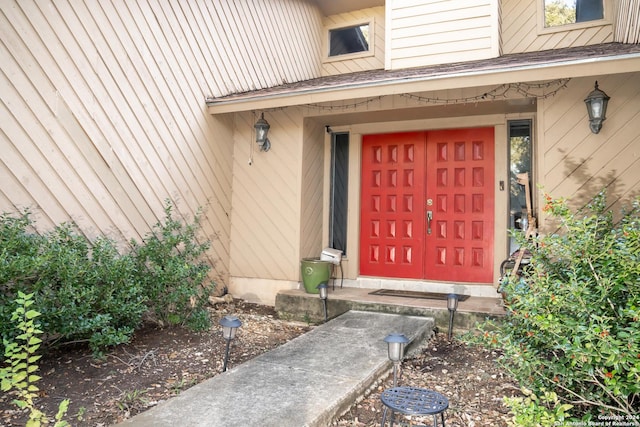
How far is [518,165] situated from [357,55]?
326 cm

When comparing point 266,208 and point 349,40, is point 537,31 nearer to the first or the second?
point 349,40

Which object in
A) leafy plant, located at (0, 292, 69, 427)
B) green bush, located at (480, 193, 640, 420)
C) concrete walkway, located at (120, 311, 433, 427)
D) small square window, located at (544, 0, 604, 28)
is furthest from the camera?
small square window, located at (544, 0, 604, 28)

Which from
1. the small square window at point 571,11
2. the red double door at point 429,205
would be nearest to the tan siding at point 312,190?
the red double door at point 429,205

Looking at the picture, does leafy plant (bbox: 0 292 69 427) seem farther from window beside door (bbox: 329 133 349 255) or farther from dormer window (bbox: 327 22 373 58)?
dormer window (bbox: 327 22 373 58)

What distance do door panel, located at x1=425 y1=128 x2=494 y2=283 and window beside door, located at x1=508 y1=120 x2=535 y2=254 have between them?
23 cm

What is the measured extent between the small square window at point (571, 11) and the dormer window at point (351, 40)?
→ 2618mm

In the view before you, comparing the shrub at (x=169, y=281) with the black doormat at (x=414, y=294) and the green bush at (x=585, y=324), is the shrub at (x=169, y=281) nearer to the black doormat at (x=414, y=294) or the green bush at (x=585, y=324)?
the black doormat at (x=414, y=294)

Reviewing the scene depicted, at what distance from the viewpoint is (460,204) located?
5.69 m

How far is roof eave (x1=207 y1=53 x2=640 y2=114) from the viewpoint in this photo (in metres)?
3.75

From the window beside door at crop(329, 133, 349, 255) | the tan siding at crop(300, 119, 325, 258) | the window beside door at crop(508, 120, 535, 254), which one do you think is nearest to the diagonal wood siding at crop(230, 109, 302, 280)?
the tan siding at crop(300, 119, 325, 258)

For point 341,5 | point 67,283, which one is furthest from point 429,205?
point 67,283

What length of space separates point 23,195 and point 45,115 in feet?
2.36

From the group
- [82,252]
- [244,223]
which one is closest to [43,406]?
[82,252]

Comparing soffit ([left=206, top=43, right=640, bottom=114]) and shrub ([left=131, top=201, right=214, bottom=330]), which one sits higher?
soffit ([left=206, top=43, right=640, bottom=114])
